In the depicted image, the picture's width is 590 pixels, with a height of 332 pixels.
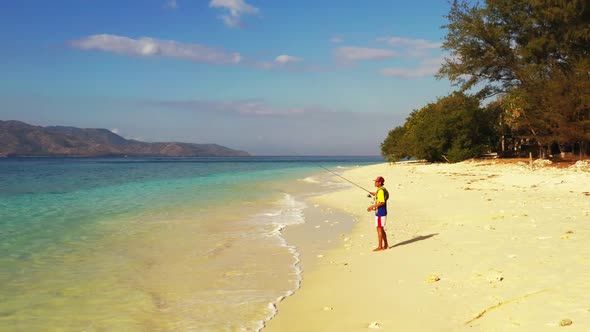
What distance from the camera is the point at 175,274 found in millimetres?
8672

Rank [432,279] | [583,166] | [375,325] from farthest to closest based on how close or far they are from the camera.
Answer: [583,166]
[432,279]
[375,325]

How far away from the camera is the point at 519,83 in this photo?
131ft

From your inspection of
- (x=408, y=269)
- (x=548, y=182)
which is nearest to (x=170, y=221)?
(x=408, y=269)

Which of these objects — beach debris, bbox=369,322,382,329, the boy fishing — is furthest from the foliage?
beach debris, bbox=369,322,382,329

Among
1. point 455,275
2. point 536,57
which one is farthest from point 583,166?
point 455,275

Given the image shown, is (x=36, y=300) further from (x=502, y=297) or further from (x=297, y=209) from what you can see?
(x=297, y=209)

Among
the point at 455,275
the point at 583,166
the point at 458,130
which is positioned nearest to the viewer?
the point at 455,275

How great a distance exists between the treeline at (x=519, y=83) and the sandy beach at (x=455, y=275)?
2123cm

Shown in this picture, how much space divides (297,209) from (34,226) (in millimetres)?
9740

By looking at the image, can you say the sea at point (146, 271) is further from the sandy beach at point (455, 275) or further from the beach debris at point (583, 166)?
the beach debris at point (583, 166)

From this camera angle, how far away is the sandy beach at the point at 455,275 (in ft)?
17.6

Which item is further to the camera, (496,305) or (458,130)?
(458,130)

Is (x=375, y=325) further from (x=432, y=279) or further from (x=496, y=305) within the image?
(x=432, y=279)

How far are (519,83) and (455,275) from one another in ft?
125
